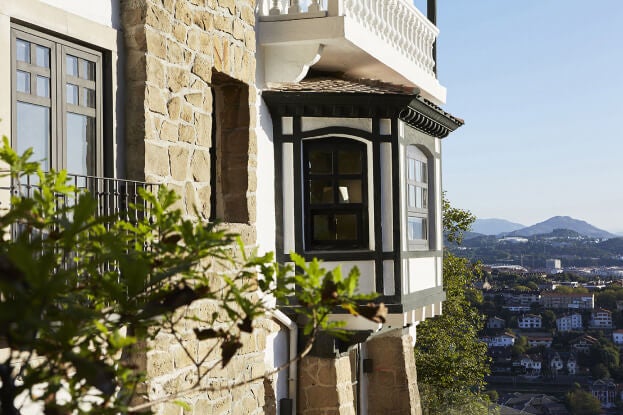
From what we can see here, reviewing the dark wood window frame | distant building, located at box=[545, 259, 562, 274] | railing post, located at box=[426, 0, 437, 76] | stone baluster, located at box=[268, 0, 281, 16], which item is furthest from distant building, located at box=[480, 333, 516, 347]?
stone baluster, located at box=[268, 0, 281, 16]

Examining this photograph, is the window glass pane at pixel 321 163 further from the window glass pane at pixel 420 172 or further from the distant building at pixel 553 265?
the distant building at pixel 553 265

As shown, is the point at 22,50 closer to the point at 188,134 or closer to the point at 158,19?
the point at 158,19

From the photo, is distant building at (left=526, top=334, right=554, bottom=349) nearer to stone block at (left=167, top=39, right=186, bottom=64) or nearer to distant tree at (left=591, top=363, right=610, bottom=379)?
distant tree at (left=591, top=363, right=610, bottom=379)

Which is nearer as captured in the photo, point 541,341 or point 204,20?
point 204,20

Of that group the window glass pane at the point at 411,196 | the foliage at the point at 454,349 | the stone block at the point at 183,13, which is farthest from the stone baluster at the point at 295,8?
the foliage at the point at 454,349

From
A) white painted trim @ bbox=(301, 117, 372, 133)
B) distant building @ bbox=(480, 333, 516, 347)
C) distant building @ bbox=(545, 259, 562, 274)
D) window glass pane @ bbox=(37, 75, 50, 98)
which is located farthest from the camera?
distant building @ bbox=(545, 259, 562, 274)

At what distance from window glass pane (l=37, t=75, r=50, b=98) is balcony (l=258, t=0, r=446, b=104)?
15.8ft

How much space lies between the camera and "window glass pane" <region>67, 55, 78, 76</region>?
6.21 meters

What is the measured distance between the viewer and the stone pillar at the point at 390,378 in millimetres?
13875

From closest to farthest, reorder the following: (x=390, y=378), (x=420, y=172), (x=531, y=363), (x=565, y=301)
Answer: (x=420, y=172) < (x=390, y=378) < (x=531, y=363) < (x=565, y=301)

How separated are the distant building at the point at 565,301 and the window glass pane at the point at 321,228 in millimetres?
55425

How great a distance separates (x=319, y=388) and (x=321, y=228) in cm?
191

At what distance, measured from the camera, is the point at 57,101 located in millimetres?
6043

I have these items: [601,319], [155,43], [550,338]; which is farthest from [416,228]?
[601,319]
